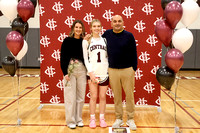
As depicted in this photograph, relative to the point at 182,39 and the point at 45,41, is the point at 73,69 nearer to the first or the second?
the point at 45,41

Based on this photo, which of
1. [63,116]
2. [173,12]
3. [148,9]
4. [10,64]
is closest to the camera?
[173,12]

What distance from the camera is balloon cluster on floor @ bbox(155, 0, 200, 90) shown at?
2725 mm

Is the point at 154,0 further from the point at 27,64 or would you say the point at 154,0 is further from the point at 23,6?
the point at 27,64

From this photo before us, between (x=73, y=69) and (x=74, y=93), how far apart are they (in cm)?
35

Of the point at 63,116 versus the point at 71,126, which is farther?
the point at 63,116

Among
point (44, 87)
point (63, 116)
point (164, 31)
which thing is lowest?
point (63, 116)

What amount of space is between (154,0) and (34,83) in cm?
423

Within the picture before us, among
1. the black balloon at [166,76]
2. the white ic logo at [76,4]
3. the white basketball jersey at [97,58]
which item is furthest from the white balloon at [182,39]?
the white ic logo at [76,4]

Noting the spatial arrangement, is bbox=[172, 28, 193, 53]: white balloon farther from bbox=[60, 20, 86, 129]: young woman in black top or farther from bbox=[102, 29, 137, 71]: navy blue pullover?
bbox=[60, 20, 86, 129]: young woman in black top

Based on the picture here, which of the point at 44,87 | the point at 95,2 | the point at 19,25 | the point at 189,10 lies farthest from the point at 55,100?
the point at 189,10

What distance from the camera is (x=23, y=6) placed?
3004mm

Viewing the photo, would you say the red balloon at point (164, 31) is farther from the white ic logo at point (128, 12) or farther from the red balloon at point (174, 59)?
the white ic logo at point (128, 12)

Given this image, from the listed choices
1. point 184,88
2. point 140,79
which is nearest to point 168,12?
point 140,79

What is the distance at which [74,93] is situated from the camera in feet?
10.6
